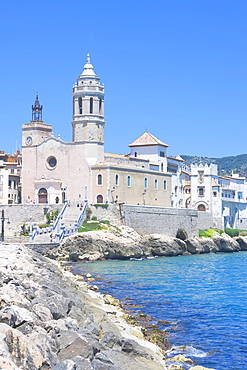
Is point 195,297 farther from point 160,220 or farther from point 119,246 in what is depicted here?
point 160,220

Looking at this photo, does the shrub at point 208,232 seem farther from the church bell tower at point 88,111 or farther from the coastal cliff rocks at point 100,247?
the coastal cliff rocks at point 100,247

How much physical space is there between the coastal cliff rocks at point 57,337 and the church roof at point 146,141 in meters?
56.7

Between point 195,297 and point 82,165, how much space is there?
37.2m

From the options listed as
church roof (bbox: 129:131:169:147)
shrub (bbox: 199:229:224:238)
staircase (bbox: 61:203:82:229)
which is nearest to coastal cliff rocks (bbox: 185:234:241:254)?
shrub (bbox: 199:229:224:238)

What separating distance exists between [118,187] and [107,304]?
41482mm

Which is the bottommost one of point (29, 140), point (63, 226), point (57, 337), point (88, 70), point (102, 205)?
point (57, 337)

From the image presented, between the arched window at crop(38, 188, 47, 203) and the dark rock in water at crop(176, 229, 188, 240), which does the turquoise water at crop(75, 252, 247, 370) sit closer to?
the dark rock in water at crop(176, 229, 188, 240)

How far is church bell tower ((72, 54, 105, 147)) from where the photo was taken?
67.7 metres

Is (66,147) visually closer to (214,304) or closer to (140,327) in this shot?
(214,304)

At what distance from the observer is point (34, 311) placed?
661 inches

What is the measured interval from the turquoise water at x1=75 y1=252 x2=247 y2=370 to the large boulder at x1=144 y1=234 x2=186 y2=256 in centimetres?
450

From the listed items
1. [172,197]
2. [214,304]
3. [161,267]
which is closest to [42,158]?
[172,197]

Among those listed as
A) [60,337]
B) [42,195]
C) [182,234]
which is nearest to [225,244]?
[182,234]

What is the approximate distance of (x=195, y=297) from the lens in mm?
32188
